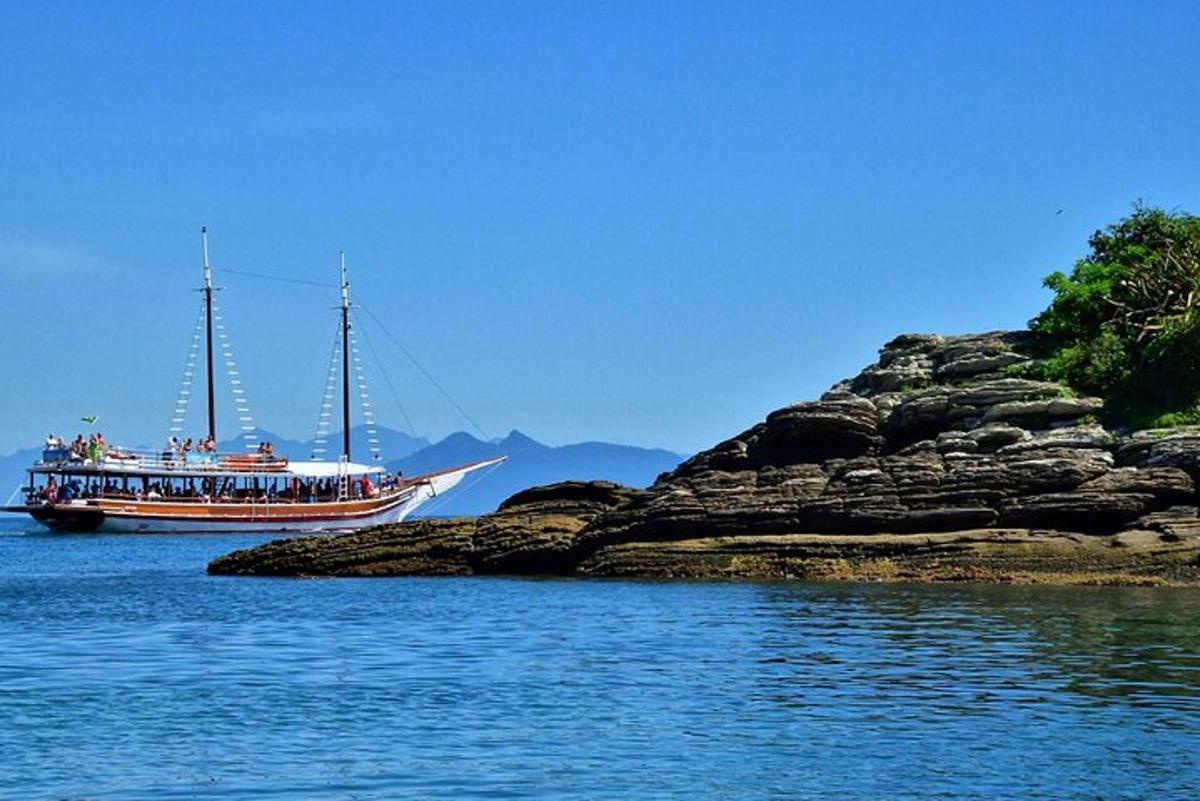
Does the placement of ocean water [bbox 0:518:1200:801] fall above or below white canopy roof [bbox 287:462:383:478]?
below

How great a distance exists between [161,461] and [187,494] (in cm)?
289

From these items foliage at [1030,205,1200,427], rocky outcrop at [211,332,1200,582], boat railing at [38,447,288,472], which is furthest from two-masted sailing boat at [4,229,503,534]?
foliage at [1030,205,1200,427]

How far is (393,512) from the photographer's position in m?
128

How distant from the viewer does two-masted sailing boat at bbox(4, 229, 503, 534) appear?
114688 millimetres

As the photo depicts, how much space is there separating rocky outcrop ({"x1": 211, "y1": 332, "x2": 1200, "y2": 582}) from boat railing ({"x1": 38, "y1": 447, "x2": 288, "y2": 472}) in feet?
198

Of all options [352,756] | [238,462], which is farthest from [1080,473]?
[238,462]

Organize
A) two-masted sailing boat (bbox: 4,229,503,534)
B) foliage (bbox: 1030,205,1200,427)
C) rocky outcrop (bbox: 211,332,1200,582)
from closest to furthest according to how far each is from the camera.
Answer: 1. rocky outcrop (bbox: 211,332,1200,582)
2. foliage (bbox: 1030,205,1200,427)
3. two-masted sailing boat (bbox: 4,229,503,534)

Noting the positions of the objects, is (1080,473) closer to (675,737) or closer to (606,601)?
(606,601)

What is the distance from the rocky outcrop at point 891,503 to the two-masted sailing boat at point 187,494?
193ft

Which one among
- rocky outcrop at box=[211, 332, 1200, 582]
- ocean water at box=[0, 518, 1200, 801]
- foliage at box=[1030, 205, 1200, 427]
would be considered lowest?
ocean water at box=[0, 518, 1200, 801]

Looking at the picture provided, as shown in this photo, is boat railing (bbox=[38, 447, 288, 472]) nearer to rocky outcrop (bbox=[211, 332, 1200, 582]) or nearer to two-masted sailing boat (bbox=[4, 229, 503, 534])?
two-masted sailing boat (bbox=[4, 229, 503, 534])

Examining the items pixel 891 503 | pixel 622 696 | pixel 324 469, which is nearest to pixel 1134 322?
pixel 891 503

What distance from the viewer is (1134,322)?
178 ft

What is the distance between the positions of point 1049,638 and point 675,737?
11735 mm
